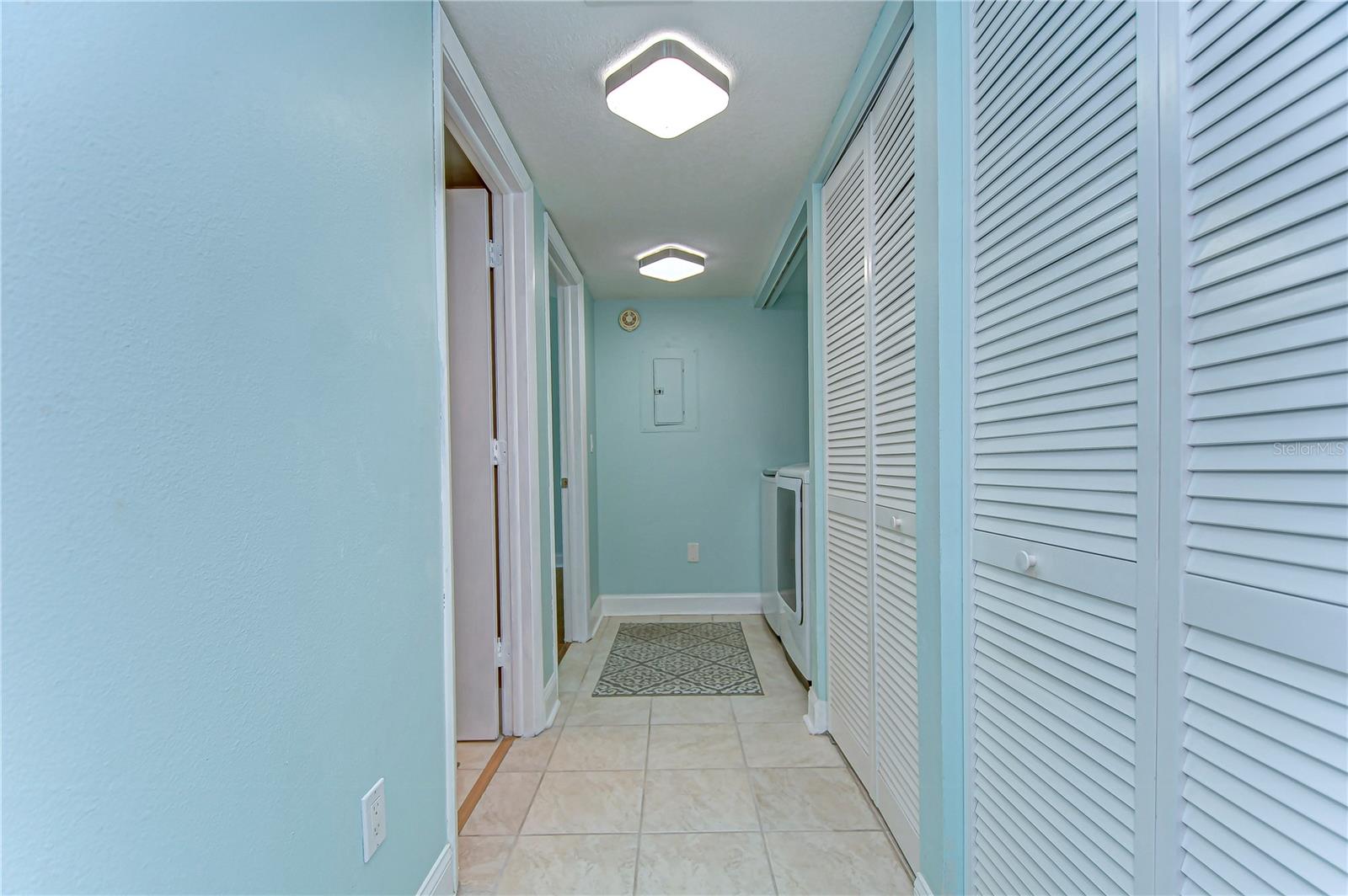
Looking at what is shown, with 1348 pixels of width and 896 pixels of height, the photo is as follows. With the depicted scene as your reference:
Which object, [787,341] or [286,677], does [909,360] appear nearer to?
[286,677]

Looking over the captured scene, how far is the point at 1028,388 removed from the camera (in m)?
1.07

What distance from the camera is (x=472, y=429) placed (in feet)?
7.73

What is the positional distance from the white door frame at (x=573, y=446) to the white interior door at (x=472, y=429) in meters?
1.29

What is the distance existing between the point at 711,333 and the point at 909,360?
2.87 metres

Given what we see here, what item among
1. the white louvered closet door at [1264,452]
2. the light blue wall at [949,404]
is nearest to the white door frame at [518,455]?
the light blue wall at [949,404]

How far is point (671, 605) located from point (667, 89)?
3.35 metres

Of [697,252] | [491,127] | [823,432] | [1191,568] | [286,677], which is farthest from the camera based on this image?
[697,252]

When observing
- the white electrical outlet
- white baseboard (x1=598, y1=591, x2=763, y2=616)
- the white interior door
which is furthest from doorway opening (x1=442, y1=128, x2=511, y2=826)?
white baseboard (x1=598, y1=591, x2=763, y2=616)

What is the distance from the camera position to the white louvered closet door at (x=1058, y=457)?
0.83m

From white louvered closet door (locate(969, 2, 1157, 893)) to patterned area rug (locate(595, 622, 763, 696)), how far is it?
5.86 ft

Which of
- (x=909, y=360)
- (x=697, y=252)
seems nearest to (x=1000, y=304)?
(x=909, y=360)

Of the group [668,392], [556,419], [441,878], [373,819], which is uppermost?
[668,392]

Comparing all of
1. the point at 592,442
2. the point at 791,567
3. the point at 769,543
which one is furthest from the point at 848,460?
the point at 592,442

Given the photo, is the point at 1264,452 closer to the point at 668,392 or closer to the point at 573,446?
the point at 573,446
